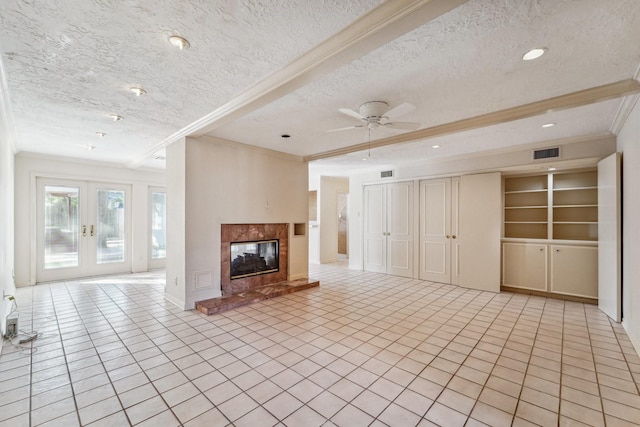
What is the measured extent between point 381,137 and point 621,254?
337cm

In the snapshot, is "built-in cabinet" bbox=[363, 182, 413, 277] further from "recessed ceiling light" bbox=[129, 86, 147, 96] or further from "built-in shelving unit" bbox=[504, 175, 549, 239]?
"recessed ceiling light" bbox=[129, 86, 147, 96]

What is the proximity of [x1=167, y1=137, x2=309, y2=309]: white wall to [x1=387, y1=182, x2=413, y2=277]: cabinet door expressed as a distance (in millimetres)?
2539

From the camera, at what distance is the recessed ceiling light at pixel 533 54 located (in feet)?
6.76

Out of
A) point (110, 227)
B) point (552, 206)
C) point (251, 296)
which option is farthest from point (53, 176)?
point (552, 206)

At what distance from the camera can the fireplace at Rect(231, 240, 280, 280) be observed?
15.8 feet

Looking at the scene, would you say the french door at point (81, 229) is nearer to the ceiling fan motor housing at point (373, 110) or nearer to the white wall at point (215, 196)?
the white wall at point (215, 196)

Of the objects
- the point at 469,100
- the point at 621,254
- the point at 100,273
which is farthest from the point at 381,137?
the point at 100,273

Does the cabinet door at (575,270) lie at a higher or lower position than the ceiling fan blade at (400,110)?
lower

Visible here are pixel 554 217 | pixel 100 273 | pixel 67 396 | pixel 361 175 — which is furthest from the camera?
pixel 361 175

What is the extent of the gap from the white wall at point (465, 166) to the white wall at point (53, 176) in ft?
16.7

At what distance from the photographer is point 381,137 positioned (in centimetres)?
433

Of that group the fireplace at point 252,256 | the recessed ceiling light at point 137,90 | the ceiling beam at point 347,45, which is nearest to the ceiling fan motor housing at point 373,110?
the ceiling beam at point 347,45

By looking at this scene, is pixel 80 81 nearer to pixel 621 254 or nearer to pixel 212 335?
pixel 212 335

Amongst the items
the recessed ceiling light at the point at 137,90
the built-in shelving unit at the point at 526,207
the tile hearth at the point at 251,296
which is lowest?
the tile hearth at the point at 251,296
